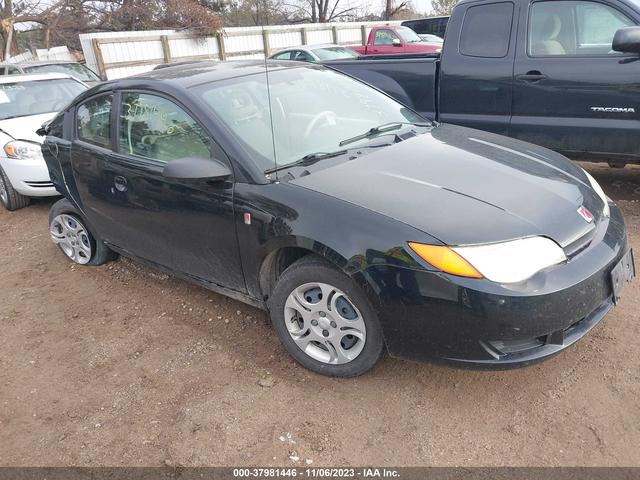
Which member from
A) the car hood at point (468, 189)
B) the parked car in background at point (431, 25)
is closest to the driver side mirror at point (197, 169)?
the car hood at point (468, 189)

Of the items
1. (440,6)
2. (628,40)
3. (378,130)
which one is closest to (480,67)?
(628,40)

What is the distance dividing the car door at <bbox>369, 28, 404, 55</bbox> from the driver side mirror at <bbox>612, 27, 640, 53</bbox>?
30.0 feet

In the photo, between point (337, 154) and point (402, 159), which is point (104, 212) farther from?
point (402, 159)

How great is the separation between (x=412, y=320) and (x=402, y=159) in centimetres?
101

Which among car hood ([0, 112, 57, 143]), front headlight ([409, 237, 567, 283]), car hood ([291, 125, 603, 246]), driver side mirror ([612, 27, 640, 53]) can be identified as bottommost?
car hood ([0, 112, 57, 143])

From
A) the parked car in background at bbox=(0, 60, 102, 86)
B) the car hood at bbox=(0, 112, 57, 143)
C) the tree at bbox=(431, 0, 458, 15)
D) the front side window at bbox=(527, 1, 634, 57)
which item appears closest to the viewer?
the front side window at bbox=(527, 1, 634, 57)

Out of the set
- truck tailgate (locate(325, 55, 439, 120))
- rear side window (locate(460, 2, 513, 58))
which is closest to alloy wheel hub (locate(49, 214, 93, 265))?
truck tailgate (locate(325, 55, 439, 120))

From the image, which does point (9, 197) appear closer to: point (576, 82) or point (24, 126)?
point (24, 126)

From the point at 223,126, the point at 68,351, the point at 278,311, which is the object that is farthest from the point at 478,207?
the point at 68,351

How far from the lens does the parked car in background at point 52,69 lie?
1097 cm

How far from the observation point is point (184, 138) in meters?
3.14

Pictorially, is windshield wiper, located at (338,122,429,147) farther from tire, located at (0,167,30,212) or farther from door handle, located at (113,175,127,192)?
tire, located at (0,167,30,212)

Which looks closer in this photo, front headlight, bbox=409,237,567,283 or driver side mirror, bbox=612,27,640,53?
front headlight, bbox=409,237,567,283

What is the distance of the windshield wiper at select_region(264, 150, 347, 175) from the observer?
2.85m
